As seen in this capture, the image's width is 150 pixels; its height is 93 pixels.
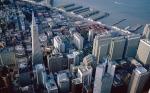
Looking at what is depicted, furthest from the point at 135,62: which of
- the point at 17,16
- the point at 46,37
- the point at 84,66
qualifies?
the point at 17,16

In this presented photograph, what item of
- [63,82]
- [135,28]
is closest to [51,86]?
[63,82]

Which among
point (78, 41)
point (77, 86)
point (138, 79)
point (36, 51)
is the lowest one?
point (77, 86)

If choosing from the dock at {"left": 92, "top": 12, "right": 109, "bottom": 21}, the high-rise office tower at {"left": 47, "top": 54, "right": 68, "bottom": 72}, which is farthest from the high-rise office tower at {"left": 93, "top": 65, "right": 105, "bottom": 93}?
the dock at {"left": 92, "top": 12, "right": 109, "bottom": 21}

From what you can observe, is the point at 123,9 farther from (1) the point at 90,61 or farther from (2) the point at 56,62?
(2) the point at 56,62

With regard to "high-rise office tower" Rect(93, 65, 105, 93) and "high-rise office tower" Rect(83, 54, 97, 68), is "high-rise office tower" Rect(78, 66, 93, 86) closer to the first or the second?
"high-rise office tower" Rect(83, 54, 97, 68)

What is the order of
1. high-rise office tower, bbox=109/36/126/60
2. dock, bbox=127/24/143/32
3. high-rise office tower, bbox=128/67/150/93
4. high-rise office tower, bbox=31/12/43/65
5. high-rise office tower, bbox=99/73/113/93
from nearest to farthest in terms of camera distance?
high-rise office tower, bbox=99/73/113/93
high-rise office tower, bbox=128/67/150/93
high-rise office tower, bbox=31/12/43/65
high-rise office tower, bbox=109/36/126/60
dock, bbox=127/24/143/32

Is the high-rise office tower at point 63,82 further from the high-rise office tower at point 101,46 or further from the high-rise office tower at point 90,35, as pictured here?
the high-rise office tower at point 90,35
